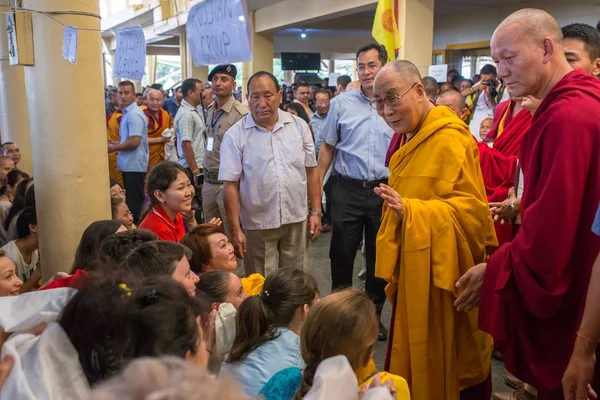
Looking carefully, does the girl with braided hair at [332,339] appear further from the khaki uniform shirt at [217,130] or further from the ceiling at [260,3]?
the ceiling at [260,3]

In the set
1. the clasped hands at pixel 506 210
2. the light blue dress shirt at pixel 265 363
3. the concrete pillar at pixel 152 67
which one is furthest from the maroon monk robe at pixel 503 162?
the concrete pillar at pixel 152 67

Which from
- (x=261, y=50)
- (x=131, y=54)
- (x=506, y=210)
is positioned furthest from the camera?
(x=261, y=50)

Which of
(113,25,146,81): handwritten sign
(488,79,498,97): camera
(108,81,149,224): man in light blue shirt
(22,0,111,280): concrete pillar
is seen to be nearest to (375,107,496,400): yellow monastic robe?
(22,0,111,280): concrete pillar

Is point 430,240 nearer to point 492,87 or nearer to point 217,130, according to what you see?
point 217,130

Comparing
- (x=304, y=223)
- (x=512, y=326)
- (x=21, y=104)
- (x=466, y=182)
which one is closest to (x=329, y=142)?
(x=304, y=223)

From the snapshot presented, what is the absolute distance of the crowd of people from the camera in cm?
114

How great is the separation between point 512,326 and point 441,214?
0.50 m

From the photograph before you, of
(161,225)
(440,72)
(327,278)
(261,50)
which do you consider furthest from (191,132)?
(261,50)

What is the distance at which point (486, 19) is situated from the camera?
9273 mm

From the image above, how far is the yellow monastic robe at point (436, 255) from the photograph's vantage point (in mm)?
2182

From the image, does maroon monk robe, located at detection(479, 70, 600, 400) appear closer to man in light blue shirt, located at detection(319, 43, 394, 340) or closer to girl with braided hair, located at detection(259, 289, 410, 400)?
girl with braided hair, located at detection(259, 289, 410, 400)

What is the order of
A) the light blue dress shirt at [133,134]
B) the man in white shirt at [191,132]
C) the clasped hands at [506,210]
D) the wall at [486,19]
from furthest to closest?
the wall at [486,19] → the light blue dress shirt at [133,134] → the man in white shirt at [191,132] → the clasped hands at [506,210]

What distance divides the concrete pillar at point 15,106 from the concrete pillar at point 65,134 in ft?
10.8

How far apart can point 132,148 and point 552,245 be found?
14.3 ft
